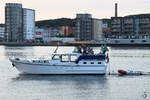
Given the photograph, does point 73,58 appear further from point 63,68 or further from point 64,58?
point 63,68

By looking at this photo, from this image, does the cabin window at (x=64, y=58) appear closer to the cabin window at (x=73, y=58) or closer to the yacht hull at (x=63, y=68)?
the cabin window at (x=73, y=58)

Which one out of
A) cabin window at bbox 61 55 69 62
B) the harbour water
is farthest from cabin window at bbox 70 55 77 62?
the harbour water

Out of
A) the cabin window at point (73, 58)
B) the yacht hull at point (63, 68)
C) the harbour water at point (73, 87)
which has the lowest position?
the harbour water at point (73, 87)

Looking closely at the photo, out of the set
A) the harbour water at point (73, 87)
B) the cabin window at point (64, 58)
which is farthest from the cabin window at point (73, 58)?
the harbour water at point (73, 87)

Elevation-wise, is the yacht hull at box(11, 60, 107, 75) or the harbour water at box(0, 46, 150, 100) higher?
the yacht hull at box(11, 60, 107, 75)

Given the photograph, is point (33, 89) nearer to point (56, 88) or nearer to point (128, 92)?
point (56, 88)

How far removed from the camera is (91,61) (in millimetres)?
49094

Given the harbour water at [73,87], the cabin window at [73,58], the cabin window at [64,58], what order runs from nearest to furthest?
the harbour water at [73,87]
the cabin window at [64,58]
the cabin window at [73,58]

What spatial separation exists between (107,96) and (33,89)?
6789 mm

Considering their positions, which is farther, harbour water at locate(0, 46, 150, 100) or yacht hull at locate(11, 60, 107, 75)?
yacht hull at locate(11, 60, 107, 75)

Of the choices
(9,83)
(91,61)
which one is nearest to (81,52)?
(91,61)

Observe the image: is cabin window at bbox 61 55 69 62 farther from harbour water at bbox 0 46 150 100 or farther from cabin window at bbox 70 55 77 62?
harbour water at bbox 0 46 150 100

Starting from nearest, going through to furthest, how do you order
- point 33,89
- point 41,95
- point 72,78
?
point 41,95
point 33,89
point 72,78

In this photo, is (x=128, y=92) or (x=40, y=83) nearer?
(x=128, y=92)
